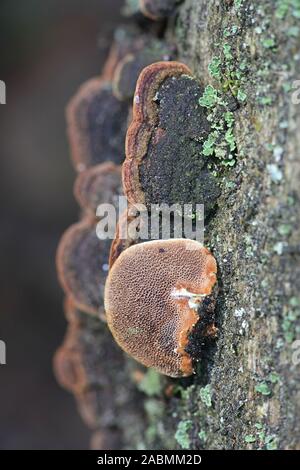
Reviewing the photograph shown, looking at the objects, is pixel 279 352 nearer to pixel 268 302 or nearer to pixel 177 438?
pixel 268 302

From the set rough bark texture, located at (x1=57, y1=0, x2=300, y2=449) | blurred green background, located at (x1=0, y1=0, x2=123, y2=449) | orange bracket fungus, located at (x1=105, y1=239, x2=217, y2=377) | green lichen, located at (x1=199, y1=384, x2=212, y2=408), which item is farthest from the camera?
blurred green background, located at (x1=0, y1=0, x2=123, y2=449)

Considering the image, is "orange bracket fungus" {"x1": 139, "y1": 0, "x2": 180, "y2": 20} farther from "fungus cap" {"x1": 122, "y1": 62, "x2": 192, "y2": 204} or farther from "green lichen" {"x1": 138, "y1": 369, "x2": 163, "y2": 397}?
"green lichen" {"x1": 138, "y1": 369, "x2": 163, "y2": 397}

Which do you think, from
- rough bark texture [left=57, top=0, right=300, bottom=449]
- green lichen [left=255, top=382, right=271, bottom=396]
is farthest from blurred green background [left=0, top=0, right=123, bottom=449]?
green lichen [left=255, top=382, right=271, bottom=396]

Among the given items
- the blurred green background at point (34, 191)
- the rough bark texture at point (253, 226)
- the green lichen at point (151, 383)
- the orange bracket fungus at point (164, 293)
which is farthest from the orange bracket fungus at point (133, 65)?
the blurred green background at point (34, 191)

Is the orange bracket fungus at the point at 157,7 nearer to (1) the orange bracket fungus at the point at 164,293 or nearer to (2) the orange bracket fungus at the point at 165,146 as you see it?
(2) the orange bracket fungus at the point at 165,146

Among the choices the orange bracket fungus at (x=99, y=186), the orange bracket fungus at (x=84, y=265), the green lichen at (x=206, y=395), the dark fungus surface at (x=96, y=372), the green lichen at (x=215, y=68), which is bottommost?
the dark fungus surface at (x=96, y=372)
